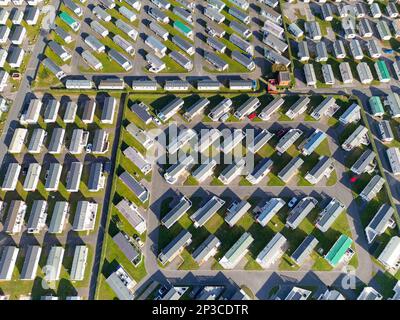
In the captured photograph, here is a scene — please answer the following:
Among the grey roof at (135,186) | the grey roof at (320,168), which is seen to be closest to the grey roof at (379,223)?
the grey roof at (320,168)

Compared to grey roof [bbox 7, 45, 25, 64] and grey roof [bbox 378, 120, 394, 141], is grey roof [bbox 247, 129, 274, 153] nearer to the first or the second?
grey roof [bbox 378, 120, 394, 141]

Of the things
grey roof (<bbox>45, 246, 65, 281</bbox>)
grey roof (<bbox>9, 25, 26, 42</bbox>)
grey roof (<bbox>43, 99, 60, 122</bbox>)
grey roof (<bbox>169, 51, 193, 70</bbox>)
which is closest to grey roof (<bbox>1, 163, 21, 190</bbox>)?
grey roof (<bbox>43, 99, 60, 122</bbox>)

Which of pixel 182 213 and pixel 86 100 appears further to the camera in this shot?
pixel 86 100

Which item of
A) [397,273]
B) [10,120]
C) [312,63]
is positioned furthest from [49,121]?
[397,273]

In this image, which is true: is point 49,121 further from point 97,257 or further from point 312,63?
point 312,63

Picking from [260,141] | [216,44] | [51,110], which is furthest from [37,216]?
[216,44]

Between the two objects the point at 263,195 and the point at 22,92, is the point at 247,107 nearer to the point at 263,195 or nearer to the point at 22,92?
the point at 263,195
